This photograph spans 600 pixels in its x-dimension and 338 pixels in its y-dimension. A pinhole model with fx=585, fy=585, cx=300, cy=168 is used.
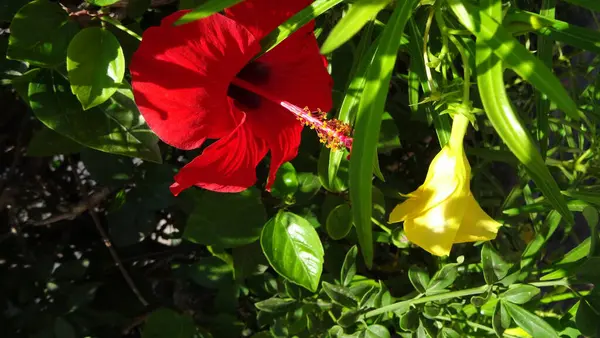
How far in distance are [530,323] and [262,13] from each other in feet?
1.63

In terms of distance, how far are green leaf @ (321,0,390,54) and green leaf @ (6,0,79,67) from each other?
309 millimetres

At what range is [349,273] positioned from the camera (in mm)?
835

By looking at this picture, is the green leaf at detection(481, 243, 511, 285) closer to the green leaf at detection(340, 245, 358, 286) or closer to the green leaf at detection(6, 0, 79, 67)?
the green leaf at detection(340, 245, 358, 286)

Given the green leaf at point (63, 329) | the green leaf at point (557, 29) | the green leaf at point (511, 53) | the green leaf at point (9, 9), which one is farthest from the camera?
the green leaf at point (63, 329)

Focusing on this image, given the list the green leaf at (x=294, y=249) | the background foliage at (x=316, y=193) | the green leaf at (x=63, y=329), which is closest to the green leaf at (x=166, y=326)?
the background foliage at (x=316, y=193)

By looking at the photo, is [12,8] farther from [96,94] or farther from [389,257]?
[389,257]

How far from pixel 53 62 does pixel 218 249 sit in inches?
16.1

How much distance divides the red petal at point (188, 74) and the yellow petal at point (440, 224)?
9.6 inches

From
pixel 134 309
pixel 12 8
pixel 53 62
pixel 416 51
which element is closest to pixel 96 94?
pixel 53 62

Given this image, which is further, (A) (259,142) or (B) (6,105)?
(B) (6,105)

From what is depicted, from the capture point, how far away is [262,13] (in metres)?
0.62

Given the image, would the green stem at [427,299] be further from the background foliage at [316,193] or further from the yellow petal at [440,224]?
the yellow petal at [440,224]

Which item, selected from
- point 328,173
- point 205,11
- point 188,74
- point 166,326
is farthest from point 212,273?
point 205,11

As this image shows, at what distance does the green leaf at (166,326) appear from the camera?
0.94 m
